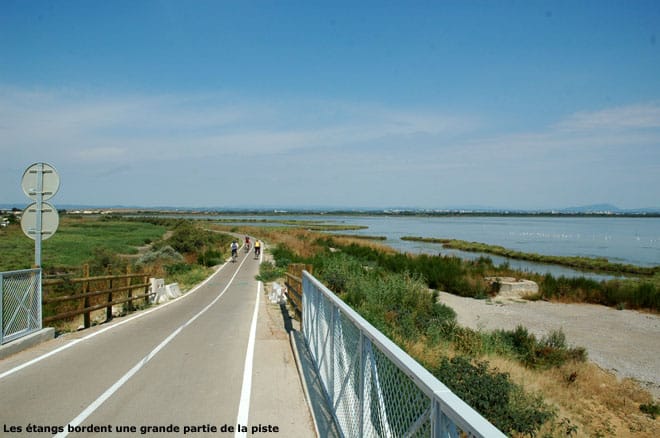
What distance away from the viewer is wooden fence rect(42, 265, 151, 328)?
1174 cm

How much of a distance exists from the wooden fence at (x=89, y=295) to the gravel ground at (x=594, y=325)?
1124 centimetres

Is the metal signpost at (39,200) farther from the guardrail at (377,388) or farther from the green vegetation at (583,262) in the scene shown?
the green vegetation at (583,262)

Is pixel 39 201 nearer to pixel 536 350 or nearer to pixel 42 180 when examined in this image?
pixel 42 180

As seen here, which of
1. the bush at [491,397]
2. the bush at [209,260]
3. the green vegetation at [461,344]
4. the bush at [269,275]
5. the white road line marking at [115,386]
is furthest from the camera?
the bush at [209,260]

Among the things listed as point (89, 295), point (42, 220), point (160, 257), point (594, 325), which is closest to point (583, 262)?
point (594, 325)

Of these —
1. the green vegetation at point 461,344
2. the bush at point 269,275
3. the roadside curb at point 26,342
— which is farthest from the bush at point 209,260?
the roadside curb at point 26,342

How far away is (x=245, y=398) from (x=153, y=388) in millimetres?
1329

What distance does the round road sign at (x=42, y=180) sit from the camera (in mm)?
10719

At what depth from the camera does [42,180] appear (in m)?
10.8

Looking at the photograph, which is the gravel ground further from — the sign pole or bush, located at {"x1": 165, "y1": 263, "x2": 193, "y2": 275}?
bush, located at {"x1": 165, "y1": 263, "x2": 193, "y2": 275}

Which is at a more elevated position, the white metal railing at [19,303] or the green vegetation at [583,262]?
the white metal railing at [19,303]

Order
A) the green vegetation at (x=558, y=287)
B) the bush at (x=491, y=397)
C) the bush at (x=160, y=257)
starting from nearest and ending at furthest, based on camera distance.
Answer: the bush at (x=491, y=397)
the green vegetation at (x=558, y=287)
the bush at (x=160, y=257)

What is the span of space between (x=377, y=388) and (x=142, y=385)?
4.44 m

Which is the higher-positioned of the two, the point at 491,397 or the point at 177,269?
the point at 491,397
